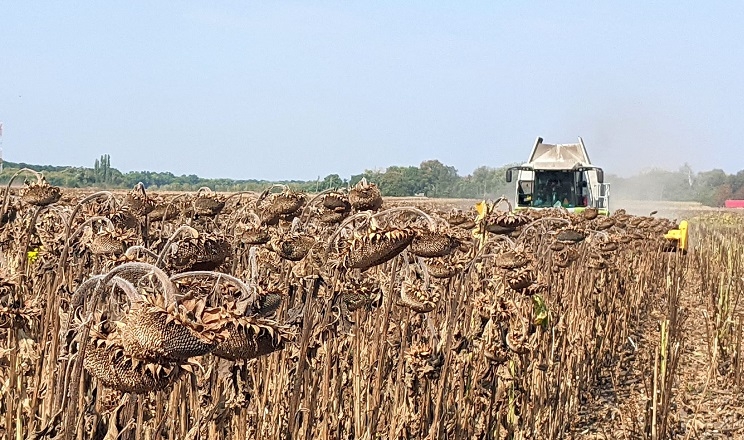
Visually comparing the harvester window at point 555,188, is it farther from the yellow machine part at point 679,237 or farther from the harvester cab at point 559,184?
the yellow machine part at point 679,237

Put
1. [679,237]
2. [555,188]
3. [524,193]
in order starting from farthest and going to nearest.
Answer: [524,193]
[555,188]
[679,237]

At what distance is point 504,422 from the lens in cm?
512

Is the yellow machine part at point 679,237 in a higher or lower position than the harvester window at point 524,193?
lower

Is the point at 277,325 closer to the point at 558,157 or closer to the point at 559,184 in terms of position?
the point at 559,184

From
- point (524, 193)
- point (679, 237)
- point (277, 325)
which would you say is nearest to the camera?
point (277, 325)

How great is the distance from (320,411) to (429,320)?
623 millimetres

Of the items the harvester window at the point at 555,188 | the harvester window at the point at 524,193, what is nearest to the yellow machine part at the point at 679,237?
the harvester window at the point at 555,188

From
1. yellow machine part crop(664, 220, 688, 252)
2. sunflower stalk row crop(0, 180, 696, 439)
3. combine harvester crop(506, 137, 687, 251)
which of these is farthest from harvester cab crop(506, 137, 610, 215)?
sunflower stalk row crop(0, 180, 696, 439)

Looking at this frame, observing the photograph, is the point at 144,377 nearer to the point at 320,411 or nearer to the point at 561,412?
the point at 320,411

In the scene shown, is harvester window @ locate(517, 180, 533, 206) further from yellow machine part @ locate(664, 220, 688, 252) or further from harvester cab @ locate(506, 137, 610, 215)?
yellow machine part @ locate(664, 220, 688, 252)

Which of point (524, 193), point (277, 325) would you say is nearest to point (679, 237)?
point (524, 193)

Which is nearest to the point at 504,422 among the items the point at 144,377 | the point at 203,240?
the point at 203,240

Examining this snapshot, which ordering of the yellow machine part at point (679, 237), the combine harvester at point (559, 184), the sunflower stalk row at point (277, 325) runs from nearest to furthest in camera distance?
→ the sunflower stalk row at point (277, 325), the yellow machine part at point (679, 237), the combine harvester at point (559, 184)

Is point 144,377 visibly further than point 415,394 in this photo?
No
